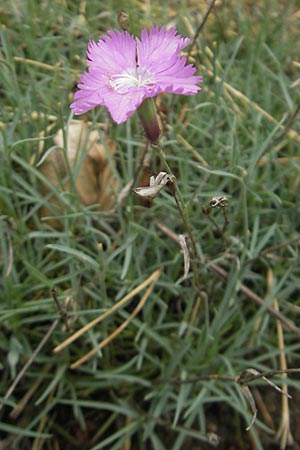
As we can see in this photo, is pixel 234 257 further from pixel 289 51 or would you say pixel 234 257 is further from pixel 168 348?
pixel 289 51

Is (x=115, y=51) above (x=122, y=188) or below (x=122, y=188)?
above

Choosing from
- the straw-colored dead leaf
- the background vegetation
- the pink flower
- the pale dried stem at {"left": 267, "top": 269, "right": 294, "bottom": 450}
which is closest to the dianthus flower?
the pink flower

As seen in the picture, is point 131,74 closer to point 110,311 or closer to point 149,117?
point 149,117

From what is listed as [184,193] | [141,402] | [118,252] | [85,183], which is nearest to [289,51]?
[184,193]

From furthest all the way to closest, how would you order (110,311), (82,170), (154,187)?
1. (82,170)
2. (110,311)
3. (154,187)

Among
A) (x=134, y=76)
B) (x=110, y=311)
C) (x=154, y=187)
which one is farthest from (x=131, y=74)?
(x=110, y=311)

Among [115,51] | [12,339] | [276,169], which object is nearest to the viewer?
[115,51]

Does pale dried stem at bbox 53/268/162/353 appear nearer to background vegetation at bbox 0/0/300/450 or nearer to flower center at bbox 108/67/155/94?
background vegetation at bbox 0/0/300/450

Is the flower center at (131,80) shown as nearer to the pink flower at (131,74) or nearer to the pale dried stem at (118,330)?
the pink flower at (131,74)
